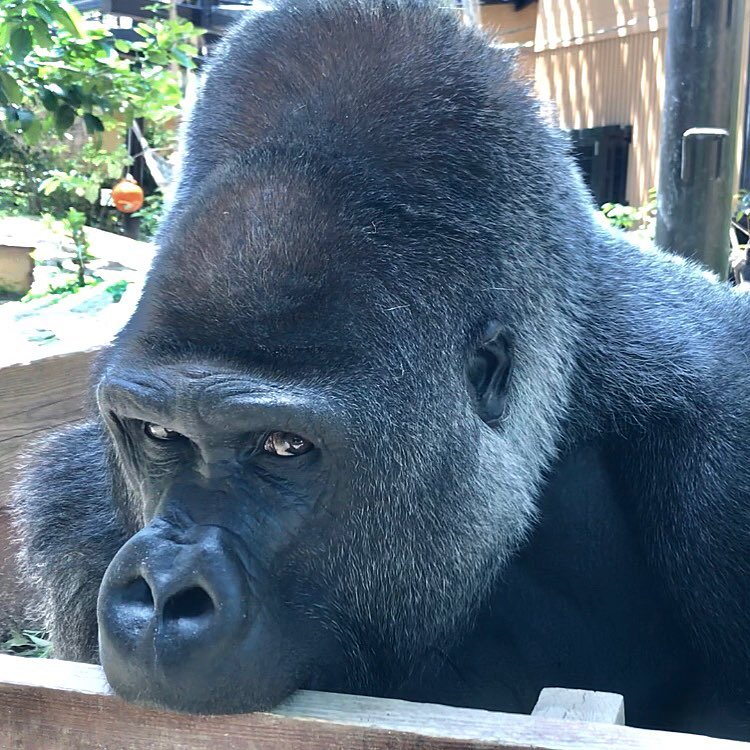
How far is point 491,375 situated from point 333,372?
0.57 m

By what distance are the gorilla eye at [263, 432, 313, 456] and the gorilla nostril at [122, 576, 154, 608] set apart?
42cm

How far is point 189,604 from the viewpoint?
2152 millimetres

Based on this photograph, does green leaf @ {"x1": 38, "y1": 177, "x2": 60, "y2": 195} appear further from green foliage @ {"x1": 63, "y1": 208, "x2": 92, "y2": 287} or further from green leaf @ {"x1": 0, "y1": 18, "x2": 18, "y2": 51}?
green leaf @ {"x1": 0, "y1": 18, "x2": 18, "y2": 51}

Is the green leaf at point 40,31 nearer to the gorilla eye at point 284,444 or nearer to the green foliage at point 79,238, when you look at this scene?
the gorilla eye at point 284,444

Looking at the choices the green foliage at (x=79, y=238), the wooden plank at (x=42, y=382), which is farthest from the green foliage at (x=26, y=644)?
the green foliage at (x=79, y=238)

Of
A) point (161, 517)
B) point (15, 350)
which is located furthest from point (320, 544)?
point (15, 350)

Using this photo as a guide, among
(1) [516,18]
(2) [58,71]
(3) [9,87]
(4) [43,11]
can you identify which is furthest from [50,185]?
(4) [43,11]

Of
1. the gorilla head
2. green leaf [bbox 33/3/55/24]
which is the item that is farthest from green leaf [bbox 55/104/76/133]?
the gorilla head

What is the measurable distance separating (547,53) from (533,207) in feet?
41.4

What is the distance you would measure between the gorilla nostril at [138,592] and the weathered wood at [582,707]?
0.73 meters

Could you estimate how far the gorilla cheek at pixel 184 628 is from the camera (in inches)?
81.4

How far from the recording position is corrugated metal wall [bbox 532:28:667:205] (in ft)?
42.7

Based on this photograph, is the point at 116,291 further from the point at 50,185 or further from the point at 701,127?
the point at 50,185

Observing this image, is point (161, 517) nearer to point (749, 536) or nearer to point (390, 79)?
point (390, 79)
